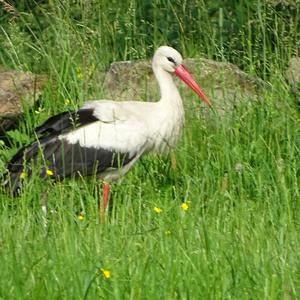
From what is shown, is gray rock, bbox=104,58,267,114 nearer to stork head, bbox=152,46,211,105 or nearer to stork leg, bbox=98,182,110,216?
stork head, bbox=152,46,211,105

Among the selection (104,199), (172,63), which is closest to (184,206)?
(104,199)

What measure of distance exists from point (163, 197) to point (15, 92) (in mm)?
1738

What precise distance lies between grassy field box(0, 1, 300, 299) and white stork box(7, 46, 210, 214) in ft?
0.31

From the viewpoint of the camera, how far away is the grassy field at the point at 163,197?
4938mm

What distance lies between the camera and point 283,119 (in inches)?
295

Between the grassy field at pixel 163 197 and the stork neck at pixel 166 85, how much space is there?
0.73 feet

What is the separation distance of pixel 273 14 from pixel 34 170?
2827 millimetres

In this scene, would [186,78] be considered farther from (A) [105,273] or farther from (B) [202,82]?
(A) [105,273]

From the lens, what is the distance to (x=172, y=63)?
781 cm

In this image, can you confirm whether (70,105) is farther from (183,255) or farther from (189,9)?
(183,255)

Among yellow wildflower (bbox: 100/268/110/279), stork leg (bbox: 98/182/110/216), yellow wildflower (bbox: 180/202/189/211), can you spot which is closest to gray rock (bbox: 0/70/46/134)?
stork leg (bbox: 98/182/110/216)

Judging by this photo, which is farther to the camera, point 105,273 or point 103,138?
point 103,138

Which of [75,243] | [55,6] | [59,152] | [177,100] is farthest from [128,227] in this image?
[55,6]

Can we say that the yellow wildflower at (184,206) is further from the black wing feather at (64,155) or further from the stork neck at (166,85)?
the stork neck at (166,85)
